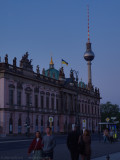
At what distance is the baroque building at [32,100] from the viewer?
190 ft

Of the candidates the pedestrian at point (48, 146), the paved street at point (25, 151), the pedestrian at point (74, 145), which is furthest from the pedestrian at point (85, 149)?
the paved street at point (25, 151)

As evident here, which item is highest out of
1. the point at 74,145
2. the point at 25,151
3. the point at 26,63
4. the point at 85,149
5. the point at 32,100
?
the point at 26,63

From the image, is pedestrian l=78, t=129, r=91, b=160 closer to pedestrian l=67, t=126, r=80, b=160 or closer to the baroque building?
pedestrian l=67, t=126, r=80, b=160

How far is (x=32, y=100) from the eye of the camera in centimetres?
6681

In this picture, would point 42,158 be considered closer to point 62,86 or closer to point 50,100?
point 50,100

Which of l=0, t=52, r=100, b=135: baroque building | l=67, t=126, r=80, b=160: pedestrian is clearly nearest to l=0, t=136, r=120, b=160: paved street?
l=67, t=126, r=80, b=160: pedestrian

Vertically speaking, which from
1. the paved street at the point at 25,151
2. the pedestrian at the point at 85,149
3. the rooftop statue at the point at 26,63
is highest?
the rooftop statue at the point at 26,63

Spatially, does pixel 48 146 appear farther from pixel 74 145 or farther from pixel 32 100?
pixel 32 100

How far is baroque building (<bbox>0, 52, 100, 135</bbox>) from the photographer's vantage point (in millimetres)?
57969

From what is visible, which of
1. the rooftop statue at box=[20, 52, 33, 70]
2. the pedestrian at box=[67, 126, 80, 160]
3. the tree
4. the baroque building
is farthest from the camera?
the tree

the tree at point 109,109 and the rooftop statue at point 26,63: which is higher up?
the rooftop statue at point 26,63

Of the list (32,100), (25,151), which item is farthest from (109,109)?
(25,151)

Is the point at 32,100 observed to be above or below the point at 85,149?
above

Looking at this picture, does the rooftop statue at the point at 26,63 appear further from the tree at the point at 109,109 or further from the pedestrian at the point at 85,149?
the tree at the point at 109,109
